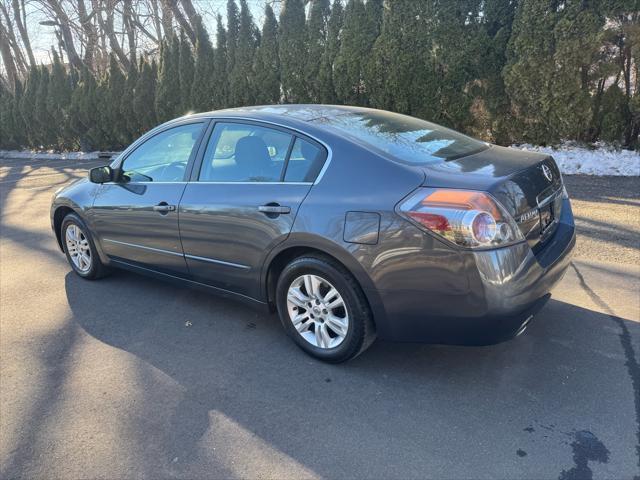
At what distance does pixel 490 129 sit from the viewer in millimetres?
9695

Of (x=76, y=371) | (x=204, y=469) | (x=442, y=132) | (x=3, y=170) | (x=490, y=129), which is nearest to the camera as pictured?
(x=204, y=469)

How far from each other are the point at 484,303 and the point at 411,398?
2.32 feet

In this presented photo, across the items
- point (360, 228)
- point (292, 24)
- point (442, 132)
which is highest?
point (292, 24)

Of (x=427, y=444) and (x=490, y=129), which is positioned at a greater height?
(x=490, y=129)

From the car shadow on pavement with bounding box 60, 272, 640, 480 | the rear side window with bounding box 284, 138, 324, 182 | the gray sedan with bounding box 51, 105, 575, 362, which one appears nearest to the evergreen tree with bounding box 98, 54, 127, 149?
the gray sedan with bounding box 51, 105, 575, 362

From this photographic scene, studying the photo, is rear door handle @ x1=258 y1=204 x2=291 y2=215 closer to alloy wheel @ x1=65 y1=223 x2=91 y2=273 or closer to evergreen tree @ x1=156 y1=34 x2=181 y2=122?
alloy wheel @ x1=65 y1=223 x2=91 y2=273

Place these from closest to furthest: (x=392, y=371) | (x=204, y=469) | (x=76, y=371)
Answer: (x=204, y=469)
(x=392, y=371)
(x=76, y=371)

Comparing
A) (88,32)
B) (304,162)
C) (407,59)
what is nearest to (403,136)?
(304,162)

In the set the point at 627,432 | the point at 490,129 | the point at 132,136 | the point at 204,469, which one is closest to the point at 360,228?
the point at 204,469

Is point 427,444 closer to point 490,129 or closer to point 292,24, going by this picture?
point 490,129

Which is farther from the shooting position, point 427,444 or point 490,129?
point 490,129

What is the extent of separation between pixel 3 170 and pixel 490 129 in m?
13.8

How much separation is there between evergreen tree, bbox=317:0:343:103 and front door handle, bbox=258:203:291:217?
28.8 ft

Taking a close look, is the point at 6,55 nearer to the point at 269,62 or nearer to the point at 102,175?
the point at 269,62
